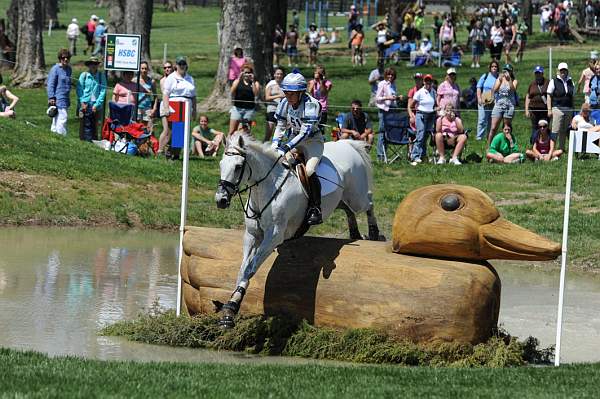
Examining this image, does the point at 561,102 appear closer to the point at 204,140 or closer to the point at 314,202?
the point at 204,140

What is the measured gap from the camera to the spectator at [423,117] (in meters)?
26.0

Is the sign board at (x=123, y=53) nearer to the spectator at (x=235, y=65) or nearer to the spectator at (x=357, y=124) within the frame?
the spectator at (x=235, y=65)

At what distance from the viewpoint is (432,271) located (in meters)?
12.0

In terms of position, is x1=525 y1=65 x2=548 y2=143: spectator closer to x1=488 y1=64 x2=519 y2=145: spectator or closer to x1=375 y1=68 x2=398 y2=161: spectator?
x1=488 y1=64 x2=519 y2=145: spectator

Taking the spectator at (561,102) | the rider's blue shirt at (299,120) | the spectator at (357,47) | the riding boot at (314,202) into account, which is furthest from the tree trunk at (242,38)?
the riding boot at (314,202)

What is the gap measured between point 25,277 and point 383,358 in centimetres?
580

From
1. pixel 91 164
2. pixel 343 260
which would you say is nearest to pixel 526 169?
pixel 91 164

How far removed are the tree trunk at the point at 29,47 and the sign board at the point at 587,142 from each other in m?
25.4

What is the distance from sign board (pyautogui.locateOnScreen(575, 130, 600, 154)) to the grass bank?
2.55m

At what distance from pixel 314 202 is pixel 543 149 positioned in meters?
14.0

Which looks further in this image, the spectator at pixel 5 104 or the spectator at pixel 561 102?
the spectator at pixel 561 102

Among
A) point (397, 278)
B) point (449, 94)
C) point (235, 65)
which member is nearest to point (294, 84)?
point (397, 278)

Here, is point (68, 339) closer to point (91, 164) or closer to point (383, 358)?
point (383, 358)

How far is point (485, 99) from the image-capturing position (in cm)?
2819
